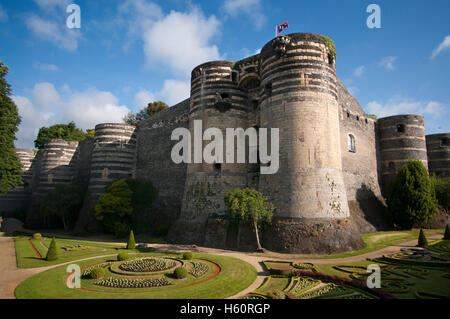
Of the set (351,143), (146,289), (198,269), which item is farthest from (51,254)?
(351,143)

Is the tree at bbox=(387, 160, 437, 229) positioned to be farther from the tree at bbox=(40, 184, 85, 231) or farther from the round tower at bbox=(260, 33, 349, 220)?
the tree at bbox=(40, 184, 85, 231)

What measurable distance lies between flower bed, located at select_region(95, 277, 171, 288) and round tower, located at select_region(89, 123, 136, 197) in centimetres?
2164

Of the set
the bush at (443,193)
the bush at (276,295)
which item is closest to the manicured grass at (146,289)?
the bush at (276,295)

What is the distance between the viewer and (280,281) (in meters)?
11.9

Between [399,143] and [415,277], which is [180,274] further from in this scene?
[399,143]

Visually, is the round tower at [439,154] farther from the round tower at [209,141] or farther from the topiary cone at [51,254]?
the topiary cone at [51,254]

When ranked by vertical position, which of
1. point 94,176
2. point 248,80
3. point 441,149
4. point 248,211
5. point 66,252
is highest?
point 248,80

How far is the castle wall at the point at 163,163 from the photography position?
28.1m

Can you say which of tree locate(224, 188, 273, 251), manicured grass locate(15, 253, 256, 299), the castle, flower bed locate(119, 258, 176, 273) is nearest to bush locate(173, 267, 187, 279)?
manicured grass locate(15, 253, 256, 299)

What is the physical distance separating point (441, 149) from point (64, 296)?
41.2 m

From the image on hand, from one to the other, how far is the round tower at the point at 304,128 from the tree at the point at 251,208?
2.51 ft

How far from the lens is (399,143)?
97.9ft
